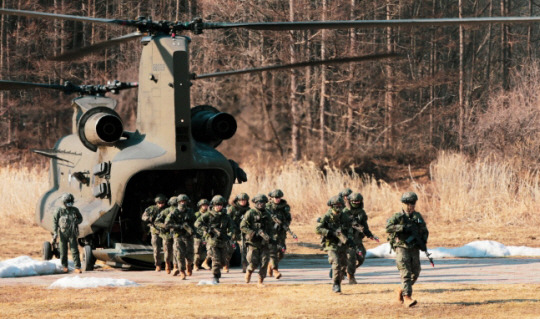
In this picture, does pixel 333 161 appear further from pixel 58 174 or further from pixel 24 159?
pixel 58 174

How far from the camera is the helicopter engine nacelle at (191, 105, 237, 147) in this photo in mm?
19391

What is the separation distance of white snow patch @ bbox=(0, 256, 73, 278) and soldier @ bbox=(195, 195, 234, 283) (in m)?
4.13

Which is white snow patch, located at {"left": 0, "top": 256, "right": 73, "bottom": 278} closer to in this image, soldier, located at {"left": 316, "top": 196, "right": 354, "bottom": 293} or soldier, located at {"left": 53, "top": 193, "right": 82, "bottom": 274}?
soldier, located at {"left": 53, "top": 193, "right": 82, "bottom": 274}

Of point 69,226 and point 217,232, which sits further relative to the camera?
point 69,226

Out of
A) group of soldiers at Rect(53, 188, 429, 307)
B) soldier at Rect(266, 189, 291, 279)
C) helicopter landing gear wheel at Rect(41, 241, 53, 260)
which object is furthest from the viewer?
helicopter landing gear wheel at Rect(41, 241, 53, 260)

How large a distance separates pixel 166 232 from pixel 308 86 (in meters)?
25.1

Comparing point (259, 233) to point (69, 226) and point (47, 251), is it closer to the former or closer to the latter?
point (69, 226)

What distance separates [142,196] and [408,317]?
8.85 metres

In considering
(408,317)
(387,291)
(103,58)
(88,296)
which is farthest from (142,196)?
(103,58)

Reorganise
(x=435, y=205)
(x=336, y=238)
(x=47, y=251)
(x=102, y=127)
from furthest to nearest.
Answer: (x=435, y=205) < (x=47, y=251) < (x=102, y=127) < (x=336, y=238)

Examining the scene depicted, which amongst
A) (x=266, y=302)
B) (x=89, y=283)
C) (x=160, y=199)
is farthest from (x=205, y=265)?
(x=266, y=302)

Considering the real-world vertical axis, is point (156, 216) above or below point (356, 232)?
above

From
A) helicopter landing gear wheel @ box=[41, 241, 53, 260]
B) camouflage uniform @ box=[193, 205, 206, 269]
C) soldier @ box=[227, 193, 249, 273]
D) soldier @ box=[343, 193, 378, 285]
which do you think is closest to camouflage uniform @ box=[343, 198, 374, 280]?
soldier @ box=[343, 193, 378, 285]

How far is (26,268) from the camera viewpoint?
18203 millimetres
